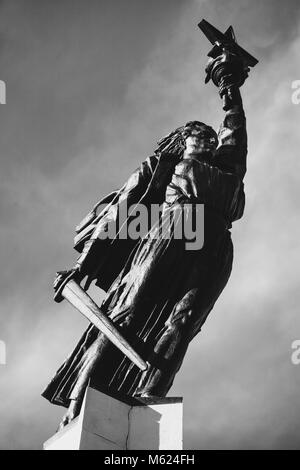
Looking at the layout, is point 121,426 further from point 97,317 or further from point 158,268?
point 158,268

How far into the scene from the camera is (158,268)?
810 cm

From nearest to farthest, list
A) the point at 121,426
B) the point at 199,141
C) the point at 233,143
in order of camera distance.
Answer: the point at 121,426 < the point at 199,141 < the point at 233,143

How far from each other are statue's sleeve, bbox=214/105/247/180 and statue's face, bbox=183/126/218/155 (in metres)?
0.16

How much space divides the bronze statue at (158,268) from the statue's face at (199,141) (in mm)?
16

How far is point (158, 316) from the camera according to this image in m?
7.93

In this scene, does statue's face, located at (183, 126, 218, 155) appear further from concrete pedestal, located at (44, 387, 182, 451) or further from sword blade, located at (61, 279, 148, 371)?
concrete pedestal, located at (44, 387, 182, 451)

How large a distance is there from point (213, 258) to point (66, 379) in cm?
234

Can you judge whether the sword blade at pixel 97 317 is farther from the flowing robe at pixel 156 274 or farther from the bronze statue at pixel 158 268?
the flowing robe at pixel 156 274

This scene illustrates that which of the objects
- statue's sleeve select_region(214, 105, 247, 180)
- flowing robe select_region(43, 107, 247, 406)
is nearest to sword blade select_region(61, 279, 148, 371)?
flowing robe select_region(43, 107, 247, 406)

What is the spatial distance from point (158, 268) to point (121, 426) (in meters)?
2.18

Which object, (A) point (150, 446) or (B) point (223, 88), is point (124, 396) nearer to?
(A) point (150, 446)

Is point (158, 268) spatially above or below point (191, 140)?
below

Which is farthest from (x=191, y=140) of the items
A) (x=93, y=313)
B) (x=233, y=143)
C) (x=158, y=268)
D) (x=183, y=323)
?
(x=93, y=313)

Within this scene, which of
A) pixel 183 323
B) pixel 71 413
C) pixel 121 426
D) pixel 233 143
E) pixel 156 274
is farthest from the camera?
pixel 233 143
